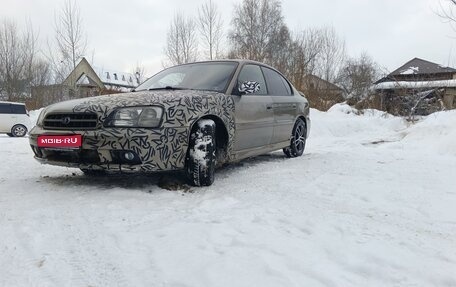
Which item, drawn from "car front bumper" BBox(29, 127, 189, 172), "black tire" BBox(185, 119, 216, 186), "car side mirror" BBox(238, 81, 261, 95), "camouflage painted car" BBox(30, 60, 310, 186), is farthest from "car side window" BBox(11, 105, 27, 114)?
"black tire" BBox(185, 119, 216, 186)

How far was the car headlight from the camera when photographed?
11.0 feet

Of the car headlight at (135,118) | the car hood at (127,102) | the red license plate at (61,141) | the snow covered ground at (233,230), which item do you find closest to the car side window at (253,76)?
the car hood at (127,102)

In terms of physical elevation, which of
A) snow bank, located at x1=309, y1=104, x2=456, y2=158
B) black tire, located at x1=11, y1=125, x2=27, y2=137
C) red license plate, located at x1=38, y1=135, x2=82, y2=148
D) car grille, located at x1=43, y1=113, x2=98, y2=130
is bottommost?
black tire, located at x1=11, y1=125, x2=27, y2=137

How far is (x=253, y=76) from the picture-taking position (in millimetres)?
4949

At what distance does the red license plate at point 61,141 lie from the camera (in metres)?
→ 3.33

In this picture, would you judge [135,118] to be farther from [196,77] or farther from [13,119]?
[13,119]

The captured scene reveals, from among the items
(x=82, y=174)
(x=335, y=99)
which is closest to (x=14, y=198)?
(x=82, y=174)

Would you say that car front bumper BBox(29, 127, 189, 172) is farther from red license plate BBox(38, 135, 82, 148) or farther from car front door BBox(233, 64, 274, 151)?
car front door BBox(233, 64, 274, 151)

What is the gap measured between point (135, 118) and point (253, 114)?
5.55 ft

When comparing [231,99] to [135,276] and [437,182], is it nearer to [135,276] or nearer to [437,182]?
[437,182]

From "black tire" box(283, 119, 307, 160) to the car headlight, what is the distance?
3065 millimetres

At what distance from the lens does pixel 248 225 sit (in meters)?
2.63

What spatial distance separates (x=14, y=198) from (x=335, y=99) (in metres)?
21.3

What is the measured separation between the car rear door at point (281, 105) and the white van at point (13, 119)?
14.1 meters
